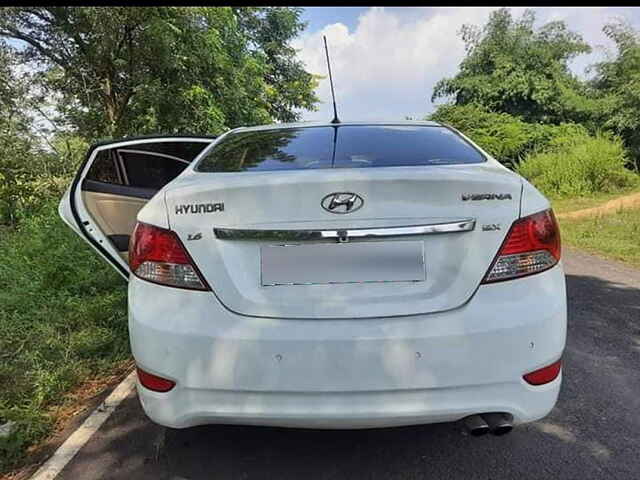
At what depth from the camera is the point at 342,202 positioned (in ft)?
5.71

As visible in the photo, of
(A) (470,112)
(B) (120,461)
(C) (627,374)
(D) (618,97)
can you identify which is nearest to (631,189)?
(D) (618,97)

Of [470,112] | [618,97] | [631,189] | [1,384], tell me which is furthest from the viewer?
[470,112]

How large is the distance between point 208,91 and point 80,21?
3.00 m

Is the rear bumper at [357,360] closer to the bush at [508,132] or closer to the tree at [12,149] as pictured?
the tree at [12,149]

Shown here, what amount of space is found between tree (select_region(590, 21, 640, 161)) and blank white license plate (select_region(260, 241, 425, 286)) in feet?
60.9

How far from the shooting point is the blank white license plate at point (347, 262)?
67.5 inches

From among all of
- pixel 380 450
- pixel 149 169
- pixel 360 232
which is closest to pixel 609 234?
pixel 149 169

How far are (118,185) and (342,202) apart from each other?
2.57 m

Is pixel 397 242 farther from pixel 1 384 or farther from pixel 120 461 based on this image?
pixel 1 384

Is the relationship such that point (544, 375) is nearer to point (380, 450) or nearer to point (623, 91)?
point (380, 450)

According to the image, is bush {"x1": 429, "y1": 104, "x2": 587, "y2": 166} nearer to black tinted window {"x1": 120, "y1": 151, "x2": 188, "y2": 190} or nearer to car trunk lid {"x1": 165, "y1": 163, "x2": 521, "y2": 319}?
black tinted window {"x1": 120, "y1": 151, "x2": 188, "y2": 190}

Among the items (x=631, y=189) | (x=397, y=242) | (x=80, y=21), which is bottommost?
(x=631, y=189)

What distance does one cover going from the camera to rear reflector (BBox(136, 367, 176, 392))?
1804 millimetres

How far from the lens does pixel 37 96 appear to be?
10133 mm
